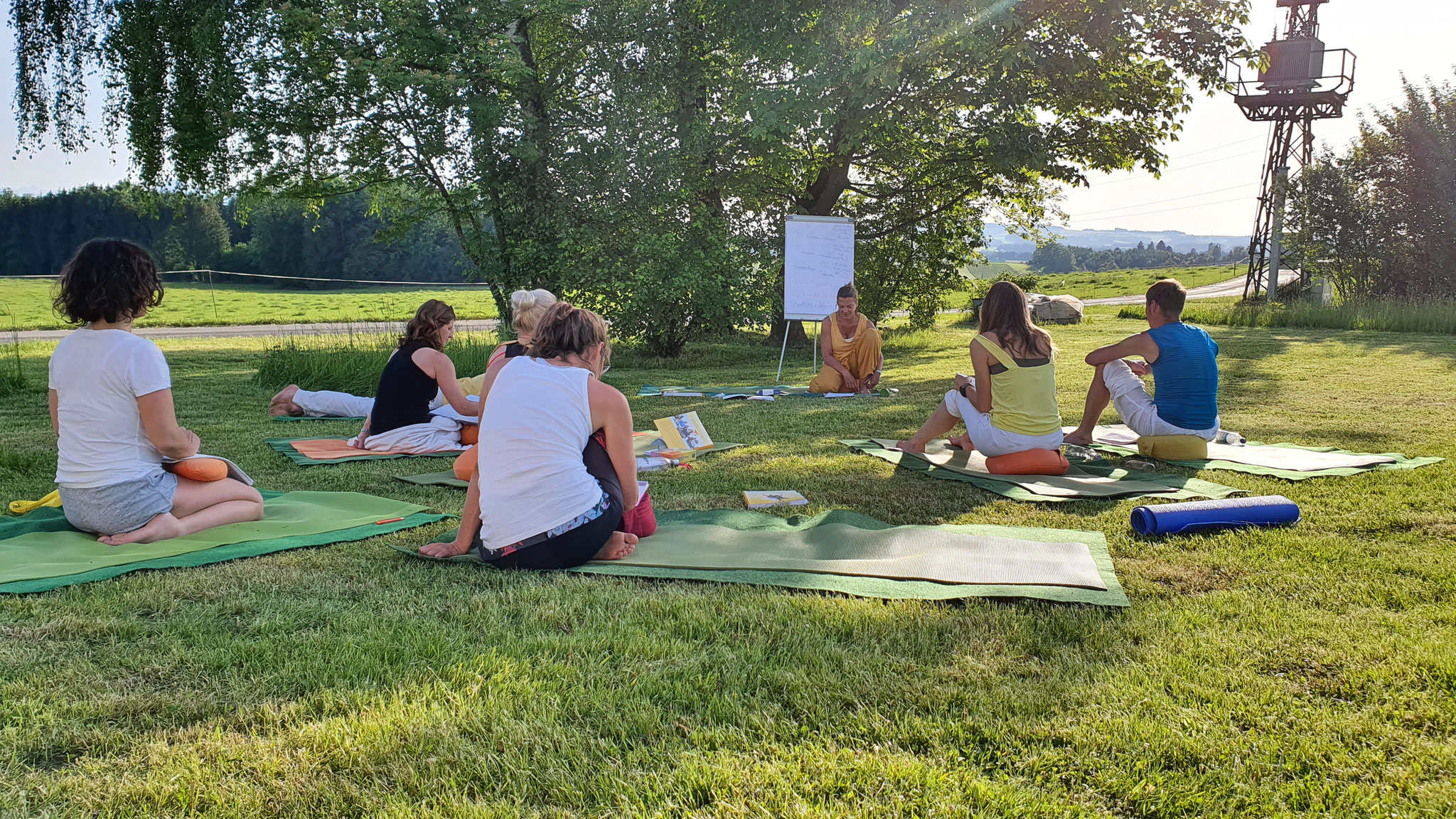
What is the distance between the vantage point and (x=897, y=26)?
11586 millimetres

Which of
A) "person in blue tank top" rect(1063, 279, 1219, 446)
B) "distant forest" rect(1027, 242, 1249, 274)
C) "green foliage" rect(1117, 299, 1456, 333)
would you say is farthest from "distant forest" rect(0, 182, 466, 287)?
"distant forest" rect(1027, 242, 1249, 274)

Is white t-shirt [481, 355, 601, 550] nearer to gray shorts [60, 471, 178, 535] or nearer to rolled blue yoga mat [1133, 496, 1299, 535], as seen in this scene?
gray shorts [60, 471, 178, 535]

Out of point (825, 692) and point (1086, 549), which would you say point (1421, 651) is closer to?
point (1086, 549)

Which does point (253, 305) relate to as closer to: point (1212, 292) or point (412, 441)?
point (412, 441)

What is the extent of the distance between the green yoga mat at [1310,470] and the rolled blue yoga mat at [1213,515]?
45.9 inches

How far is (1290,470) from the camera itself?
5184 millimetres

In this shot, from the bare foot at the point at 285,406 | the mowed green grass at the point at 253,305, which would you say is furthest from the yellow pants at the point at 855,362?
the mowed green grass at the point at 253,305

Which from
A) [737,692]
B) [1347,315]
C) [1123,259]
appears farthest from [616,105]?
[1123,259]

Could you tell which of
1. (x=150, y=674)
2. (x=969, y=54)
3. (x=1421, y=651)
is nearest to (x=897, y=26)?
(x=969, y=54)

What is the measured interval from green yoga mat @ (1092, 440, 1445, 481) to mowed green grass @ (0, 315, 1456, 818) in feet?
3.12

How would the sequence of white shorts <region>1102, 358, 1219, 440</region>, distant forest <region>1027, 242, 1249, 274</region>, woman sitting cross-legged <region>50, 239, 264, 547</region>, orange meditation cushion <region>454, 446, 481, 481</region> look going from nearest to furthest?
woman sitting cross-legged <region>50, 239, 264, 547</region>
orange meditation cushion <region>454, 446, 481, 481</region>
white shorts <region>1102, 358, 1219, 440</region>
distant forest <region>1027, 242, 1249, 274</region>

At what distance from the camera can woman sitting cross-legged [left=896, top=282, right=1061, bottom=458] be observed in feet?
17.7

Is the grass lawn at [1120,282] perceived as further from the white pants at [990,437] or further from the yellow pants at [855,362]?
the white pants at [990,437]

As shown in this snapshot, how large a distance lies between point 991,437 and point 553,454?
124 inches
